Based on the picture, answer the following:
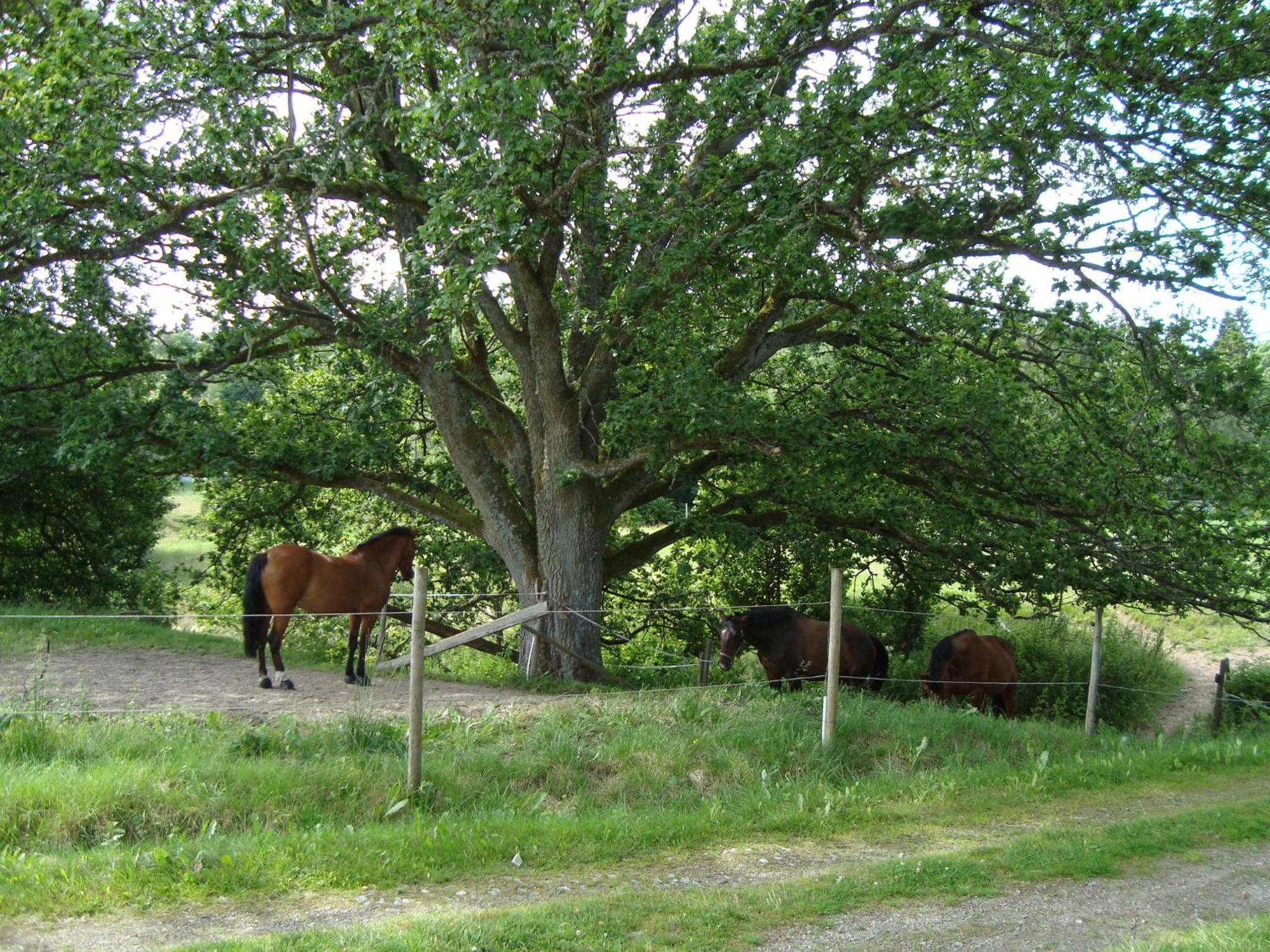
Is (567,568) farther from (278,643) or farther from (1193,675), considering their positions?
(1193,675)

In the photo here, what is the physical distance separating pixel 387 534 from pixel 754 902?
835 cm

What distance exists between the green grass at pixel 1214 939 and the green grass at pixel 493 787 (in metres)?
2.23

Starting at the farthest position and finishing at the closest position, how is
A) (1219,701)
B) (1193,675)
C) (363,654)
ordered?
(1193,675) < (1219,701) < (363,654)

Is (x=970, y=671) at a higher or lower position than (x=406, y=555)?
lower

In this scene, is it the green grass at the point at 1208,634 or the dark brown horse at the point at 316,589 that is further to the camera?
the green grass at the point at 1208,634

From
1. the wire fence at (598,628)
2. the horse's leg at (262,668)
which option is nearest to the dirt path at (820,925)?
the wire fence at (598,628)

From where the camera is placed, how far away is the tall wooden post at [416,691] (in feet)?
26.1

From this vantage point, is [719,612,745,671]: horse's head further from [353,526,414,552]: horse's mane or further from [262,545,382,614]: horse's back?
[262,545,382,614]: horse's back

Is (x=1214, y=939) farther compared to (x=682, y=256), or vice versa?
(x=682, y=256)

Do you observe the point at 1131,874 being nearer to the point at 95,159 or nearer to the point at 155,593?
the point at 95,159

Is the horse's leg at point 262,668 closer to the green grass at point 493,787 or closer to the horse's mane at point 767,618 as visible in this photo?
Answer: the green grass at point 493,787

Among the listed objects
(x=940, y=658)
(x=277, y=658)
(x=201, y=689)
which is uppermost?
(x=940, y=658)

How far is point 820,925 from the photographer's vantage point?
6.07 m

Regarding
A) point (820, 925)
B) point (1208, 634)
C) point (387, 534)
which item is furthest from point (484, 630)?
point (1208, 634)
